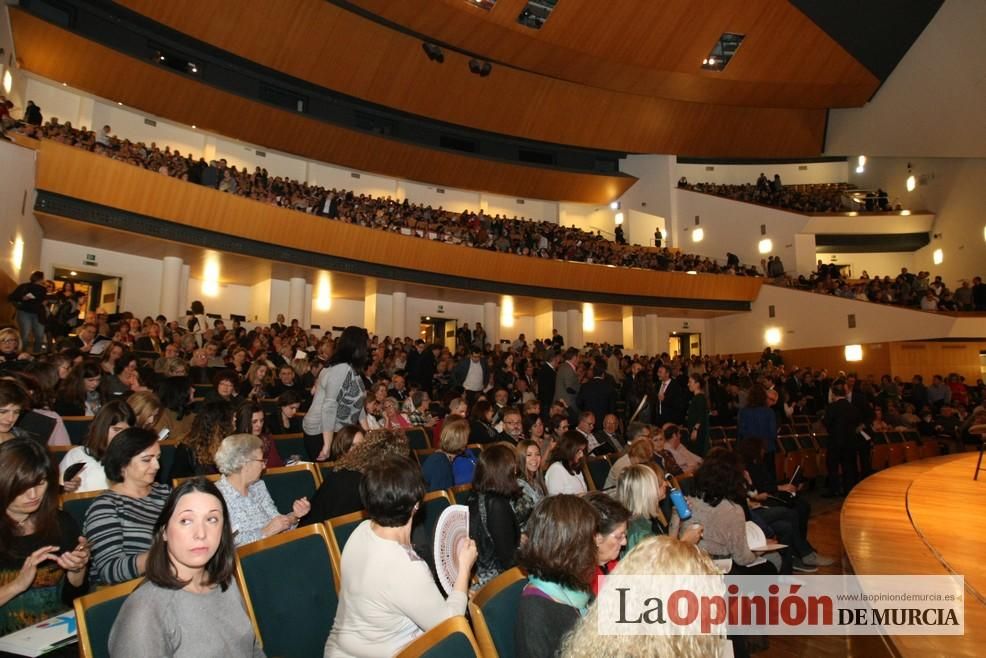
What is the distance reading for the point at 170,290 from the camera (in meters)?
12.7

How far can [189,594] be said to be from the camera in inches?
63.6

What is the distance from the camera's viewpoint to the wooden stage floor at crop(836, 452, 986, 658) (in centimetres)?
236

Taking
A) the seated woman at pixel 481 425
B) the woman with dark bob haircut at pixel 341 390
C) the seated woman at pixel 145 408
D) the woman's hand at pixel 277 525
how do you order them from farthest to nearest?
1. the seated woman at pixel 481 425
2. the woman with dark bob haircut at pixel 341 390
3. the seated woman at pixel 145 408
4. the woman's hand at pixel 277 525

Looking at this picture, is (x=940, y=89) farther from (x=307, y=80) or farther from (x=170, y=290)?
(x=170, y=290)

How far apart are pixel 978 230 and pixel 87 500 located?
20357mm

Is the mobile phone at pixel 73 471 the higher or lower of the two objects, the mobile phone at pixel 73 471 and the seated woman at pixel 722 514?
the higher

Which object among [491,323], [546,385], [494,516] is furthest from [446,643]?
[491,323]

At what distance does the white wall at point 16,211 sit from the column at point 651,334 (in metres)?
16.0

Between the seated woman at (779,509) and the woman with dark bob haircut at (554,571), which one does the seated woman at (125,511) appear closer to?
the woman with dark bob haircut at (554,571)

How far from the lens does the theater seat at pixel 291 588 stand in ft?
6.96

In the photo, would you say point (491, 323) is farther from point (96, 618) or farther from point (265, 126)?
point (96, 618)

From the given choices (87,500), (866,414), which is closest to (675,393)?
(866,414)

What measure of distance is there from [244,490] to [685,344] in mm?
19937

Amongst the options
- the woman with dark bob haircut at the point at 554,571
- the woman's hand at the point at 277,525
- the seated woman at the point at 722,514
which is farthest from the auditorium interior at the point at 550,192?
the woman with dark bob haircut at the point at 554,571
